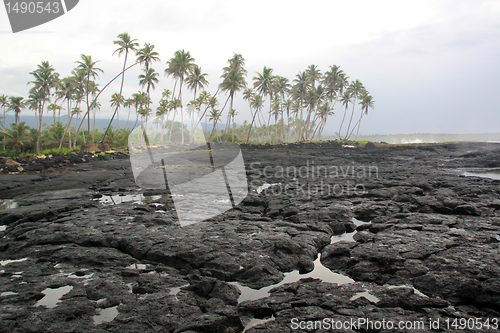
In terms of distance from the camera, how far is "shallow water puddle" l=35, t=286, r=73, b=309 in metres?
3.87

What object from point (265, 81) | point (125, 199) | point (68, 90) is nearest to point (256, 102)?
point (265, 81)

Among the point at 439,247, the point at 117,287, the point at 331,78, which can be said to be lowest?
the point at 117,287

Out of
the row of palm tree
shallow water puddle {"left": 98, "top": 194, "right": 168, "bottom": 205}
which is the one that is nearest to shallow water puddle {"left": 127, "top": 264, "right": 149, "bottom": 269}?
shallow water puddle {"left": 98, "top": 194, "right": 168, "bottom": 205}

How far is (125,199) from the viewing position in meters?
11.6

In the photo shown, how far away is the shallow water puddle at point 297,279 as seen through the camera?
4.34 m

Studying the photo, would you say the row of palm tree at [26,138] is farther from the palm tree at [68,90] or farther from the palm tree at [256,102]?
the palm tree at [256,102]

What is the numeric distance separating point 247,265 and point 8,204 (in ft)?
37.9

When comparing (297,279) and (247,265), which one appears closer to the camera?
(297,279)

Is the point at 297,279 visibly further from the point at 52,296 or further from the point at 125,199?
the point at 125,199

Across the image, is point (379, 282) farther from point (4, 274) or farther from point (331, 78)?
point (331, 78)

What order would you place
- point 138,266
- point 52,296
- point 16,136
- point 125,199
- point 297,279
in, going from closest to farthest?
point 52,296 < point 297,279 < point 138,266 < point 125,199 < point 16,136

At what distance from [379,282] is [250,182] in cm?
1191

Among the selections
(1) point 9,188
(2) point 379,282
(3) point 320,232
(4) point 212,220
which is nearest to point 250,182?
(4) point 212,220

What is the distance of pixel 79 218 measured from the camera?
317 inches
